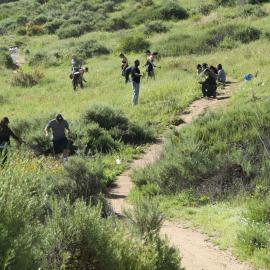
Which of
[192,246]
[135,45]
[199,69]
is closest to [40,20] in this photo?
[135,45]

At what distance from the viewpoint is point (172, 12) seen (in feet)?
137

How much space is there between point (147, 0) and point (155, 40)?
54.3 ft

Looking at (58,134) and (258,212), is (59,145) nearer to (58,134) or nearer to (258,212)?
(58,134)

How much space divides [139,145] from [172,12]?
27.1 metres

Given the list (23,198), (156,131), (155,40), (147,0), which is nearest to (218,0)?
(147,0)

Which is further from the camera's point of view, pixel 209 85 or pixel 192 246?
pixel 209 85

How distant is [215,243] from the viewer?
877 cm

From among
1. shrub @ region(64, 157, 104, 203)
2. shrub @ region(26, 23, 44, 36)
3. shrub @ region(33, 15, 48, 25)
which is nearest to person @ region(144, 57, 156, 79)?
shrub @ region(64, 157, 104, 203)

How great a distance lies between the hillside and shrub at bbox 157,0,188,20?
10 centimetres

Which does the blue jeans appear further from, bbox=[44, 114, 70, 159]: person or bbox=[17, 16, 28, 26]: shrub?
bbox=[17, 16, 28, 26]: shrub

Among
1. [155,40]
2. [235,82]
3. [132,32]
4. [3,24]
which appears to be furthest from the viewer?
[3,24]

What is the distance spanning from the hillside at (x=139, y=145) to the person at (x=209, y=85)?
0.46 metres

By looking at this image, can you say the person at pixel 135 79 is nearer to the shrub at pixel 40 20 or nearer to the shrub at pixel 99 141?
the shrub at pixel 99 141

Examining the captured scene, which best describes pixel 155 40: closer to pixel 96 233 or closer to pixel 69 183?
pixel 69 183
